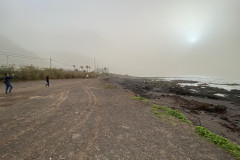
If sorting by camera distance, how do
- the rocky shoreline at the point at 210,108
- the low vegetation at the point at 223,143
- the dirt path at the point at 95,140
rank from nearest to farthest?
the dirt path at the point at 95,140
the low vegetation at the point at 223,143
the rocky shoreline at the point at 210,108

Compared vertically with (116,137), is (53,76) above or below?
above

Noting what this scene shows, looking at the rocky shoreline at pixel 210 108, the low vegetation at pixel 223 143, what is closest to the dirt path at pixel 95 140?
the low vegetation at pixel 223 143

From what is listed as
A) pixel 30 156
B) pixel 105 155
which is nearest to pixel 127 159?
pixel 105 155

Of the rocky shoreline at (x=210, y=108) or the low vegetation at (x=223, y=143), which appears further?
the rocky shoreline at (x=210, y=108)

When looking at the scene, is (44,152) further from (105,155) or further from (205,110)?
(205,110)

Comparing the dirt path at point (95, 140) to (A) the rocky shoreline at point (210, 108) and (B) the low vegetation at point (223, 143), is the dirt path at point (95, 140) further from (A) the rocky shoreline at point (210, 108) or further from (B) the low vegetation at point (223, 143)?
(A) the rocky shoreline at point (210, 108)

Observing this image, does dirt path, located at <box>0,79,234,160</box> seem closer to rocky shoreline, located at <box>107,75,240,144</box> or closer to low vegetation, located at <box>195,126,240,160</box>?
low vegetation, located at <box>195,126,240,160</box>

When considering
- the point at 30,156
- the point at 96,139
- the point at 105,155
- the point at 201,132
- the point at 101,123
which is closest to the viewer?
the point at 30,156

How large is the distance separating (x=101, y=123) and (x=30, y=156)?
2546 mm

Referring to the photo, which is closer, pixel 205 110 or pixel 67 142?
pixel 67 142

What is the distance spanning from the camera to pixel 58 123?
4.44m

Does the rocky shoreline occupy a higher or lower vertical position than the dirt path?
lower

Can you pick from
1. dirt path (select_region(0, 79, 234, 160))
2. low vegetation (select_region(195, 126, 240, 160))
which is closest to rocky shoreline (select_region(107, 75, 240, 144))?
low vegetation (select_region(195, 126, 240, 160))

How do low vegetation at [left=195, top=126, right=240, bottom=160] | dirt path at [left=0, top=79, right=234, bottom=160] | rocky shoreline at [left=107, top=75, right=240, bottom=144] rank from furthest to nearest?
rocky shoreline at [left=107, top=75, right=240, bottom=144] < low vegetation at [left=195, top=126, right=240, bottom=160] < dirt path at [left=0, top=79, right=234, bottom=160]
